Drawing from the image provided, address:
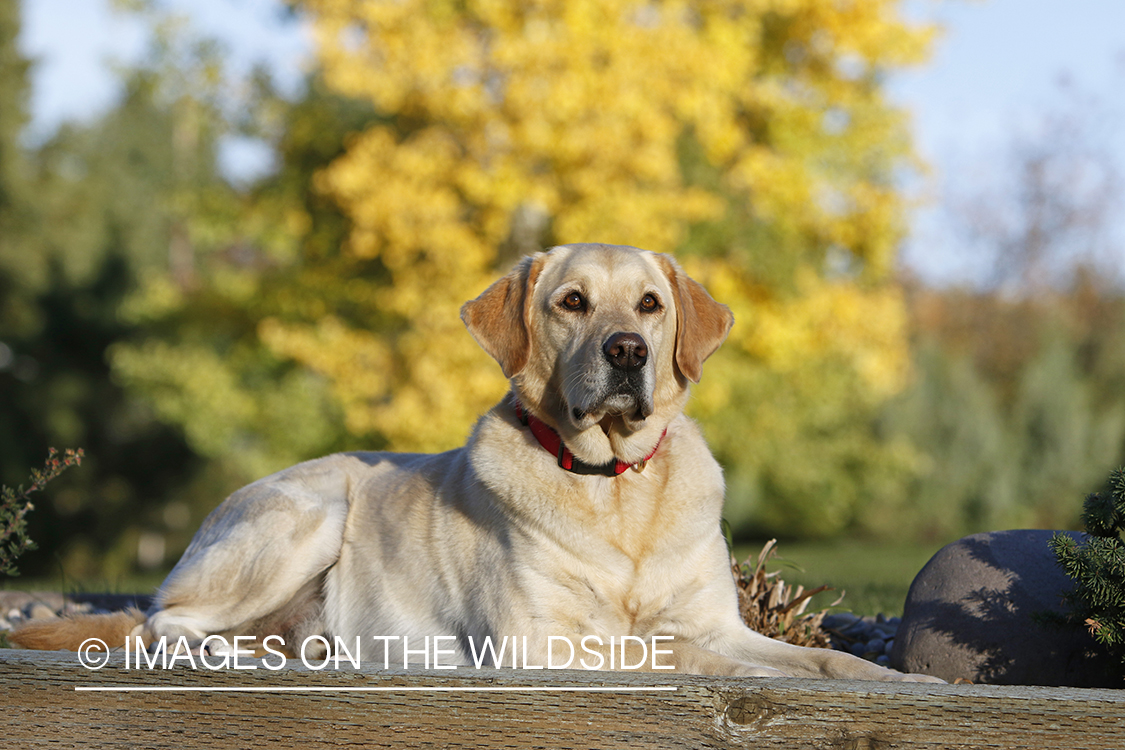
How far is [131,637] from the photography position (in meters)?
3.64

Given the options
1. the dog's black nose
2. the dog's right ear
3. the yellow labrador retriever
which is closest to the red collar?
the yellow labrador retriever

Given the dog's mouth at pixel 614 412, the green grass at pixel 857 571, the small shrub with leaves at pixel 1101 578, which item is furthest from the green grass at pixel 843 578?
the small shrub with leaves at pixel 1101 578

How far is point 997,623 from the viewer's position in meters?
3.36

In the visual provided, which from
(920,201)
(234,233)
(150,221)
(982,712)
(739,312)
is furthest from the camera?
(150,221)

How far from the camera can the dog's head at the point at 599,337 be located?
335 cm

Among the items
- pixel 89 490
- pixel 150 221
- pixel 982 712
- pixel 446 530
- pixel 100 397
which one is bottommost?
→ pixel 982 712

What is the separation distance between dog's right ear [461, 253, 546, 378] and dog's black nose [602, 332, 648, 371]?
1.29 feet

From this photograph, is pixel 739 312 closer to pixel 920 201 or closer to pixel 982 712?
pixel 920 201

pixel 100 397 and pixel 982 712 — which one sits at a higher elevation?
pixel 100 397

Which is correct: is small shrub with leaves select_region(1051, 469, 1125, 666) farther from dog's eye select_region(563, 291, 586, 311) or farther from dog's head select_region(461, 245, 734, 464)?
dog's eye select_region(563, 291, 586, 311)

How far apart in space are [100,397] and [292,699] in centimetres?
2120

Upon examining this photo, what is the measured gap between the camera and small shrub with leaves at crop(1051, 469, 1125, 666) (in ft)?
9.62

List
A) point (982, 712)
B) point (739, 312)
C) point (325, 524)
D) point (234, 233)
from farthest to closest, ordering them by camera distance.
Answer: point (234, 233)
point (739, 312)
point (325, 524)
point (982, 712)

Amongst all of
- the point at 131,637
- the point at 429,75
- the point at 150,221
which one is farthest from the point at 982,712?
the point at 150,221
